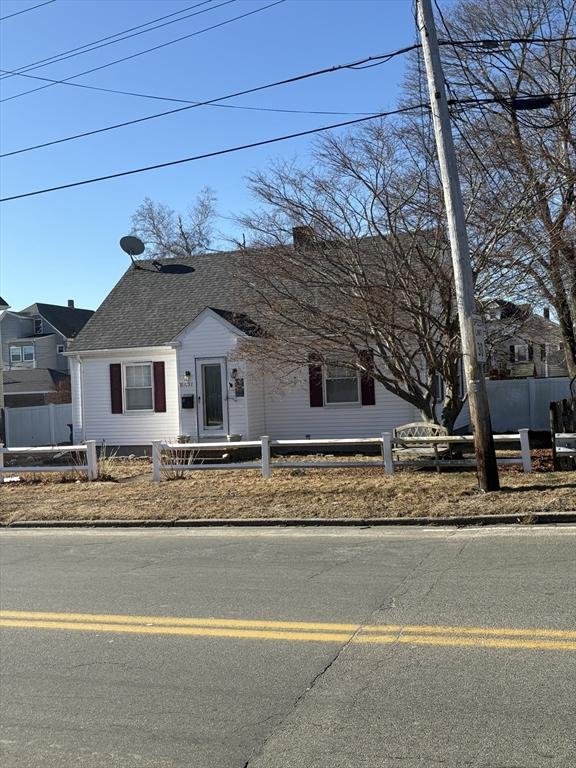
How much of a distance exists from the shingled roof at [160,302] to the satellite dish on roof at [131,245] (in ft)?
1.63

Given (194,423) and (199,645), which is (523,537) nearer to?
(199,645)

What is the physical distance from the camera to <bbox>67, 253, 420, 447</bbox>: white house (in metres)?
19.2

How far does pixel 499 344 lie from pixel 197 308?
9.21 metres

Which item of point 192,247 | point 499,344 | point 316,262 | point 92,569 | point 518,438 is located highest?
point 192,247

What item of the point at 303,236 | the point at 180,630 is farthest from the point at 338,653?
the point at 303,236

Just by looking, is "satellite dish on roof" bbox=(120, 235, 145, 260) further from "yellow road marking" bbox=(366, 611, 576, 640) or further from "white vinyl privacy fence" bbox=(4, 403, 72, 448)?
"yellow road marking" bbox=(366, 611, 576, 640)

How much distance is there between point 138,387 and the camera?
2102 centimetres

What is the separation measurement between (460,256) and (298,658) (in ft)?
24.3

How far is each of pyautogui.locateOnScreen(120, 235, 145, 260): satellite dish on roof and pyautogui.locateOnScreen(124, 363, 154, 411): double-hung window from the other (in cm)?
503

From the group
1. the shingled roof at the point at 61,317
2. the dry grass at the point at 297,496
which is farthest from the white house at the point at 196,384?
the shingled roof at the point at 61,317

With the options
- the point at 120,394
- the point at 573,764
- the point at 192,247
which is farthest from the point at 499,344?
the point at 192,247

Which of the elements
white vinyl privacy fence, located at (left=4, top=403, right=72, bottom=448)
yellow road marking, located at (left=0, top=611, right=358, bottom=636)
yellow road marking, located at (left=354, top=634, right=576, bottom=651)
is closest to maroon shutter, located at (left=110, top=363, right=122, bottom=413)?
white vinyl privacy fence, located at (left=4, top=403, right=72, bottom=448)

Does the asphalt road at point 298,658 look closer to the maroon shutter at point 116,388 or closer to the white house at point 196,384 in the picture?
the white house at point 196,384

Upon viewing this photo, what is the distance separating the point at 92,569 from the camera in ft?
27.0
